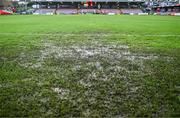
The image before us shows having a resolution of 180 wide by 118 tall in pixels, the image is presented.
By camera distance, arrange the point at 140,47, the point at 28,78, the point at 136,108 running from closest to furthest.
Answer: the point at 136,108
the point at 28,78
the point at 140,47

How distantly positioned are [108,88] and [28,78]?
2.62 meters

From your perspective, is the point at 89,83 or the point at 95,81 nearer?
the point at 89,83

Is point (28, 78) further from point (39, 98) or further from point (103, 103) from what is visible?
point (103, 103)

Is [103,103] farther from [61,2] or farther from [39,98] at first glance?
[61,2]

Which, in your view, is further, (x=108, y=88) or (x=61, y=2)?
(x=61, y=2)

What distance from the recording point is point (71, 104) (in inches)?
276

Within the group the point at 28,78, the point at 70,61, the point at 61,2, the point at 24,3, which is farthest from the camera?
the point at 24,3

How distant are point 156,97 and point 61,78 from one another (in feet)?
10.3

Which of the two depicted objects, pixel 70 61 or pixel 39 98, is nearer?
pixel 39 98

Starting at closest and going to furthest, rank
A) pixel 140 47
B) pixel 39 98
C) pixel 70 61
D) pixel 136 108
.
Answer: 1. pixel 136 108
2. pixel 39 98
3. pixel 70 61
4. pixel 140 47

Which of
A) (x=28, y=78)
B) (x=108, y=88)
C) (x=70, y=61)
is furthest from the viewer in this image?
(x=70, y=61)

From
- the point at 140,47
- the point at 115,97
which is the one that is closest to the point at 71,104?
the point at 115,97

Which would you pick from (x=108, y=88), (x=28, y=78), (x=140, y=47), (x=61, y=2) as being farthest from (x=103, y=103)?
(x=61, y=2)

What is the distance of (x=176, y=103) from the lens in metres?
7.08
